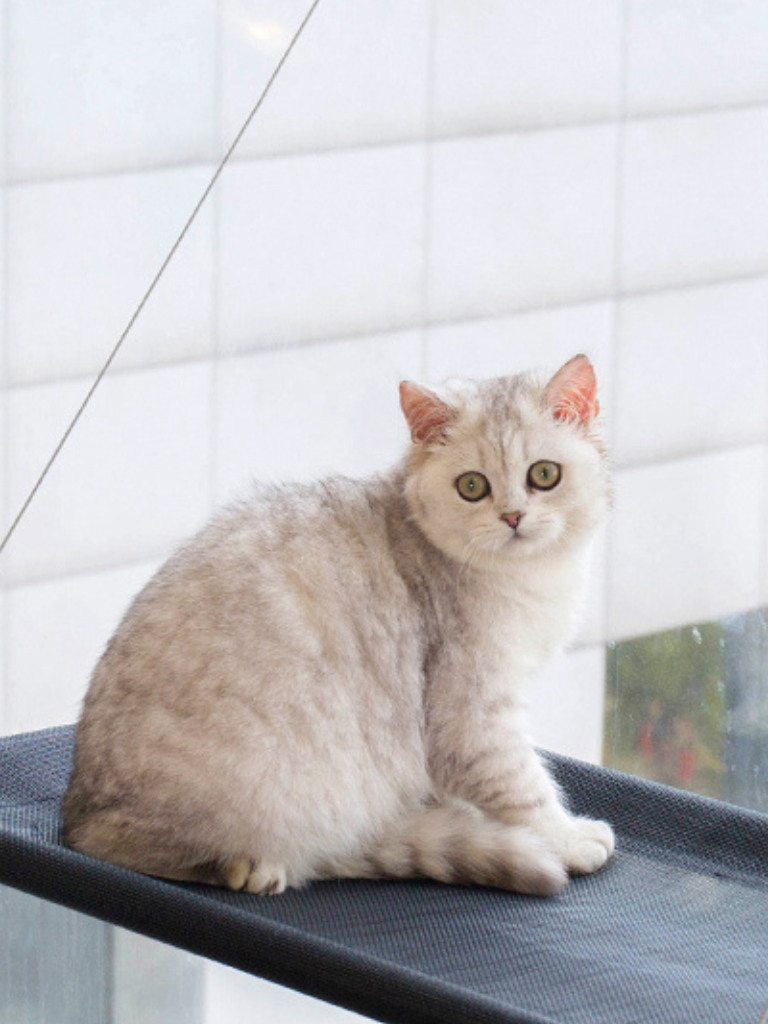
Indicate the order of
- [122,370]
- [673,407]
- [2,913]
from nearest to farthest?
[2,913]
[673,407]
[122,370]

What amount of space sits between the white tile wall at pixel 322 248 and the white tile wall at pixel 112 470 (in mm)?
102

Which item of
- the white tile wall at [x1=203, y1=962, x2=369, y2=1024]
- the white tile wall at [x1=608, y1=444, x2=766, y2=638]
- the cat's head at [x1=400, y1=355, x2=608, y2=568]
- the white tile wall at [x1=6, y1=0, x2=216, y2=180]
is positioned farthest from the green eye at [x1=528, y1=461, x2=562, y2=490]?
the white tile wall at [x1=6, y1=0, x2=216, y2=180]

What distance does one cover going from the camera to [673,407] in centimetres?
171

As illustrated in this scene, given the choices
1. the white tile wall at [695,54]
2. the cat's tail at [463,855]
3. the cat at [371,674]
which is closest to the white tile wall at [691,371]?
the white tile wall at [695,54]

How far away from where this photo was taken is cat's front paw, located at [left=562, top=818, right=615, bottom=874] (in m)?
1.32

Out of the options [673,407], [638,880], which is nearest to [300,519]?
[638,880]

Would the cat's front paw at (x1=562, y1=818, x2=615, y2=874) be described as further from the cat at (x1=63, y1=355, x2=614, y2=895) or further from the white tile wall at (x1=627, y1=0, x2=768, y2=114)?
the white tile wall at (x1=627, y1=0, x2=768, y2=114)

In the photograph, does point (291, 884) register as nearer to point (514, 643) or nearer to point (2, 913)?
point (514, 643)

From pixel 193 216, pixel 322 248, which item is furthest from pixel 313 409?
pixel 193 216

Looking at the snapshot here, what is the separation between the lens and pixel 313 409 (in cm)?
200

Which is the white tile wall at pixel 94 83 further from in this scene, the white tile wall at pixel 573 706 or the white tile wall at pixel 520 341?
the white tile wall at pixel 573 706

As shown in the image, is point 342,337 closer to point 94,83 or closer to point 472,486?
point 94,83

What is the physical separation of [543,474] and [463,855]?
0.29 metres

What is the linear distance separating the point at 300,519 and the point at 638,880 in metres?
0.37
